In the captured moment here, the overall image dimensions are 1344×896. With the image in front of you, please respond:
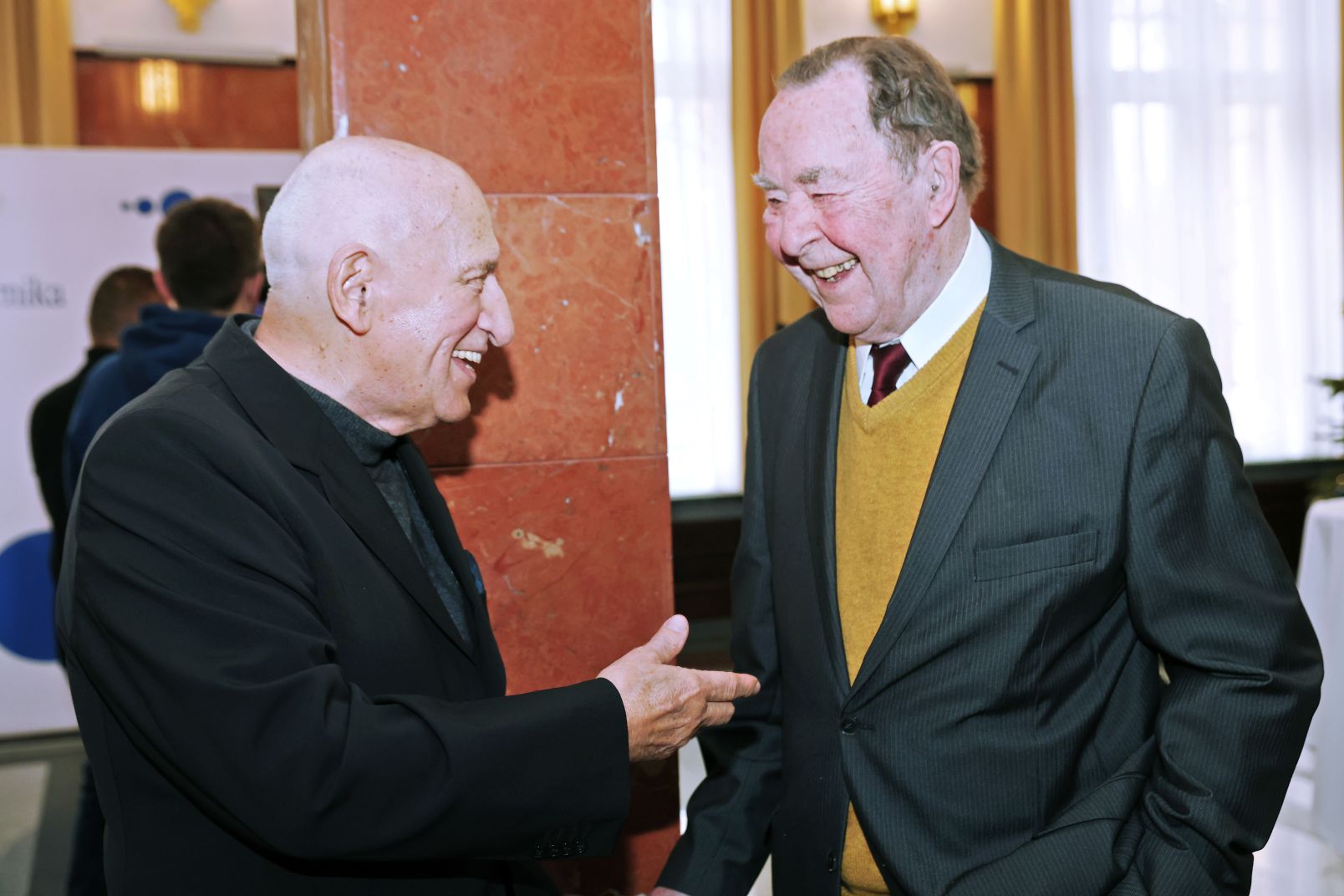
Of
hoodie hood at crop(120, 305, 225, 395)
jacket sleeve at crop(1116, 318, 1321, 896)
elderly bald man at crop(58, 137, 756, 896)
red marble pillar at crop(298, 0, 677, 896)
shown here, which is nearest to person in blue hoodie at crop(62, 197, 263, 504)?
hoodie hood at crop(120, 305, 225, 395)

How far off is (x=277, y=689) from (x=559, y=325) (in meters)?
0.99

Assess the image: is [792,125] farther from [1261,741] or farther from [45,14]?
[45,14]

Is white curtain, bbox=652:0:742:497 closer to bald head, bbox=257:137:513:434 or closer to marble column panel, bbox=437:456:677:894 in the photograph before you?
marble column panel, bbox=437:456:677:894

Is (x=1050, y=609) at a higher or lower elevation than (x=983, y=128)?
lower

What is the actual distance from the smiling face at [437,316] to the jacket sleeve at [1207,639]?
85 cm

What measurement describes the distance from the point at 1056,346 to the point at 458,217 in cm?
79

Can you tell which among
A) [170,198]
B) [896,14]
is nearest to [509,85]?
[170,198]

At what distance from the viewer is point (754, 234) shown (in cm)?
724

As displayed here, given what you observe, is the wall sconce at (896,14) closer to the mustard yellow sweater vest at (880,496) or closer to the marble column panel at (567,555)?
the marble column panel at (567,555)

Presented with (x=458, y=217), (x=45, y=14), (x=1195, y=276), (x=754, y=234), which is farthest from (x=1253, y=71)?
→ (x=458, y=217)

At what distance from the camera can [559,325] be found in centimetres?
202

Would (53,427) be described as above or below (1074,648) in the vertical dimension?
above

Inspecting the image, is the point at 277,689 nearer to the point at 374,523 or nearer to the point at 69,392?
the point at 374,523

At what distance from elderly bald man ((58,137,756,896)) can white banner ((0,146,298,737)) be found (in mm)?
4126
